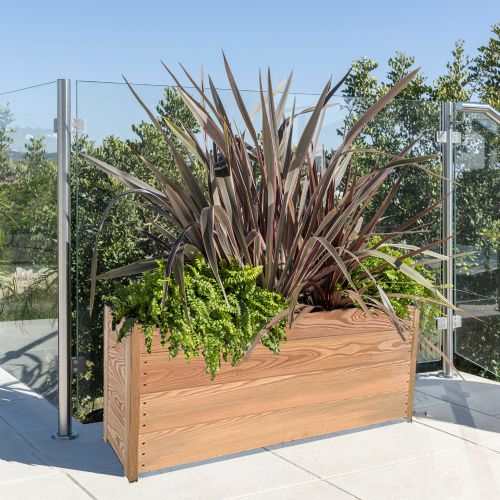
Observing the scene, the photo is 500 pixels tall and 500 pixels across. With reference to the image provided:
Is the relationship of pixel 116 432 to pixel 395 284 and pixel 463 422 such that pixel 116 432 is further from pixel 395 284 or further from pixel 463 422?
pixel 463 422

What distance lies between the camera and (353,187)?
2965mm

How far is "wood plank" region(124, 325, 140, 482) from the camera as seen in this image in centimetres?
262

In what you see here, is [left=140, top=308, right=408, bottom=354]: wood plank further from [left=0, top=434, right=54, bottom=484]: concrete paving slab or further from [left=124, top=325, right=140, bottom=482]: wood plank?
[left=0, top=434, right=54, bottom=484]: concrete paving slab

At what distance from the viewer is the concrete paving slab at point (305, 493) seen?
8.32ft

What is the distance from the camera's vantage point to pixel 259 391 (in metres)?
2.88

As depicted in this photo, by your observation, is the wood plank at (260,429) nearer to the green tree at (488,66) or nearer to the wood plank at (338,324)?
the wood plank at (338,324)

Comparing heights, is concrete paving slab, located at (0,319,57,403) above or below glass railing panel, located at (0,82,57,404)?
below

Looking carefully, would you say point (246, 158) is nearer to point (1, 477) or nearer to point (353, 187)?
point (353, 187)

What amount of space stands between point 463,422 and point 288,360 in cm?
100

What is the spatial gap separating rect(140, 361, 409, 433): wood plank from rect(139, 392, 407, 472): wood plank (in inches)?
1.0

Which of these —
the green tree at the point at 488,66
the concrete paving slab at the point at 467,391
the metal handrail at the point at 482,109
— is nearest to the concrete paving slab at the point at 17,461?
the concrete paving slab at the point at 467,391

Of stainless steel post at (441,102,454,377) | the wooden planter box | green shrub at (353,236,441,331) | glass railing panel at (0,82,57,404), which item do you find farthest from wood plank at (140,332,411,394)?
stainless steel post at (441,102,454,377)

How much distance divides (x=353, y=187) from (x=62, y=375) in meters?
1.45

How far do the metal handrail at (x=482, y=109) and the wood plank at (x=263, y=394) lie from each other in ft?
4.74
